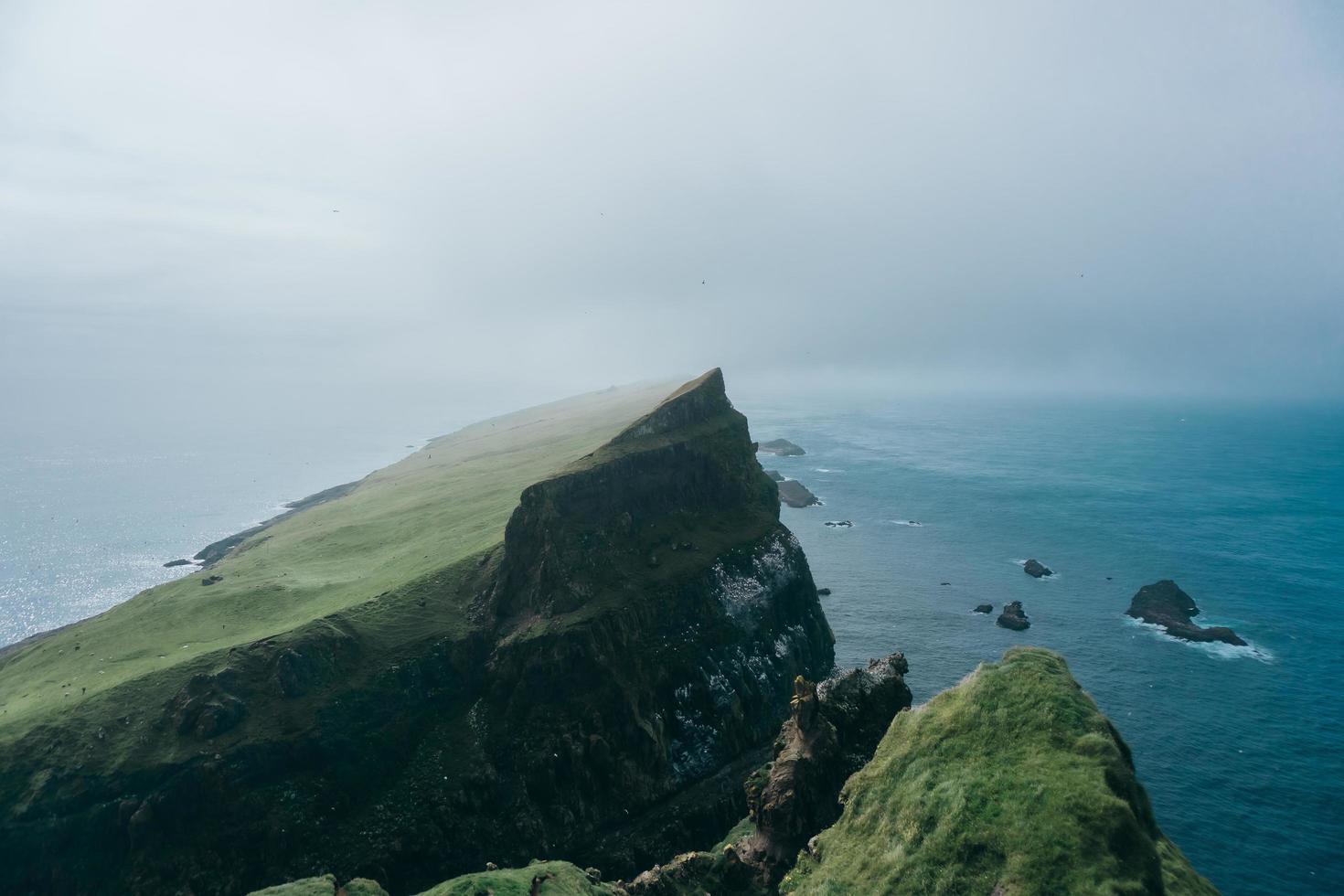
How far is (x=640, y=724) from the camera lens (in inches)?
2061

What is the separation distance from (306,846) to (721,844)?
2760 cm

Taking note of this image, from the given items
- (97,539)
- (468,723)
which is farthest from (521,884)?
(97,539)

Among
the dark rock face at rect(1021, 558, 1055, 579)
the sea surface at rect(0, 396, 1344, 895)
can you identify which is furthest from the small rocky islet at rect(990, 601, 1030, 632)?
the dark rock face at rect(1021, 558, 1055, 579)

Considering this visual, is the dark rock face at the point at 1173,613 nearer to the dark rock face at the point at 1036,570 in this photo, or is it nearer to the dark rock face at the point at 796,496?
the dark rock face at the point at 1036,570

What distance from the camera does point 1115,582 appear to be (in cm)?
9881

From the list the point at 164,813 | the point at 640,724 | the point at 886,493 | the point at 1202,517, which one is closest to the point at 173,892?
the point at 164,813

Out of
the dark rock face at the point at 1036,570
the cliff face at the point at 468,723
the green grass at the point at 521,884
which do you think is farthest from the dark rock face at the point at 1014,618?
the green grass at the point at 521,884

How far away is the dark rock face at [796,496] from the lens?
5802 inches

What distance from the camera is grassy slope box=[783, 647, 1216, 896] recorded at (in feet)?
70.9

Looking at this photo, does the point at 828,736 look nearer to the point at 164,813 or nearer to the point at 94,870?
the point at 164,813

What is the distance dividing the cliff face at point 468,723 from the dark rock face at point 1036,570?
175ft

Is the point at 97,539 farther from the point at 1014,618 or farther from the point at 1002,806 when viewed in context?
the point at 1002,806

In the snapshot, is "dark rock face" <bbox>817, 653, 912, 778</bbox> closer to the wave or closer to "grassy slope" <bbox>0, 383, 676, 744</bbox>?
"grassy slope" <bbox>0, 383, 676, 744</bbox>

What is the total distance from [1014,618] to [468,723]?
6935 centimetres
